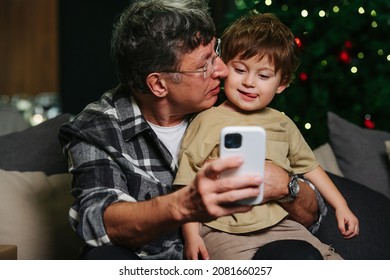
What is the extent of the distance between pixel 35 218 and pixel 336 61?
1.48 meters

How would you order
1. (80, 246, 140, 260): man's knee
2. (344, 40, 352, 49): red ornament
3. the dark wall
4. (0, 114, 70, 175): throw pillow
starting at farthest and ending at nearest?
1. the dark wall
2. (344, 40, 352, 49): red ornament
3. (0, 114, 70, 175): throw pillow
4. (80, 246, 140, 260): man's knee

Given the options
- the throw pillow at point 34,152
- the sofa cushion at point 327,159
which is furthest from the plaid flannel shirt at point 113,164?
the sofa cushion at point 327,159

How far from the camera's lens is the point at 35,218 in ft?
6.65

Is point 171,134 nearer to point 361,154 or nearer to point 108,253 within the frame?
point 108,253

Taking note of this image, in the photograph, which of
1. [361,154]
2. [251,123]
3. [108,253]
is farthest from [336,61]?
[108,253]

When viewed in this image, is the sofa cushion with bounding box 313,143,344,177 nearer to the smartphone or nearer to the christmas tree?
the christmas tree

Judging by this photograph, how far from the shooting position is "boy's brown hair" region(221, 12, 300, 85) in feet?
5.57

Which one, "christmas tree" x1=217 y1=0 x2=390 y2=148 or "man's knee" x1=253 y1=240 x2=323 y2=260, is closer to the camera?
"man's knee" x1=253 y1=240 x2=323 y2=260

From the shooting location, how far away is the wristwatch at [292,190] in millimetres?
1690

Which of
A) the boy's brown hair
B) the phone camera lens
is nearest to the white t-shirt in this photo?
the boy's brown hair

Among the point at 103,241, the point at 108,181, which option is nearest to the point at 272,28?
the point at 108,181

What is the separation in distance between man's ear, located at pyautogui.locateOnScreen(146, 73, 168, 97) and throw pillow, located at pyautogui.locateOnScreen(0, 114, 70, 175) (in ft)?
2.10

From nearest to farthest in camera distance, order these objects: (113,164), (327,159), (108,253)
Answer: (108,253) < (113,164) < (327,159)
